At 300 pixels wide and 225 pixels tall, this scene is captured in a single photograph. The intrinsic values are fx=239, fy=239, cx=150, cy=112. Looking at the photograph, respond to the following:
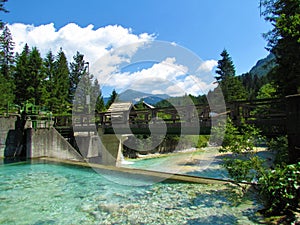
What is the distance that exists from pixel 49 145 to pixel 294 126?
13519 mm

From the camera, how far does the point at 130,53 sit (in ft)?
27.1

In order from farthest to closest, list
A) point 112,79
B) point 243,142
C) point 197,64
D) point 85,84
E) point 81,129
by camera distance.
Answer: point 85,84
point 81,129
point 112,79
point 197,64
point 243,142

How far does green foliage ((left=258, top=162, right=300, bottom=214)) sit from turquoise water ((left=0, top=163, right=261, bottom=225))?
1.80 feet

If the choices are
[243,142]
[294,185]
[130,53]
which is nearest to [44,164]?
[130,53]

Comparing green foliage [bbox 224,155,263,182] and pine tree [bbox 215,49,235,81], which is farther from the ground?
pine tree [bbox 215,49,235,81]

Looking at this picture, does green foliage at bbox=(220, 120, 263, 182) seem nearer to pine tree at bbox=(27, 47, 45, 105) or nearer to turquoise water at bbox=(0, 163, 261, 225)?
turquoise water at bbox=(0, 163, 261, 225)

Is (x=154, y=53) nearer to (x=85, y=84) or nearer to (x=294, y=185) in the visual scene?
(x=294, y=185)

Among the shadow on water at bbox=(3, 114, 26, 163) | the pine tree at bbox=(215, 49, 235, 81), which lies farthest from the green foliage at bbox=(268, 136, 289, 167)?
the pine tree at bbox=(215, 49, 235, 81)

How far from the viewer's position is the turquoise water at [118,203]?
4785mm

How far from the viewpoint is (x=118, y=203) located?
232 inches

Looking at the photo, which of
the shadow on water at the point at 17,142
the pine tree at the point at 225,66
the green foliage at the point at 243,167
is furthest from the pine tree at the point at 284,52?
the pine tree at the point at 225,66

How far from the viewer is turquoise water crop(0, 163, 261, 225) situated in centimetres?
479

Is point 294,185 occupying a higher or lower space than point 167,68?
lower

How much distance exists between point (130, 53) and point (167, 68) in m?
1.42
